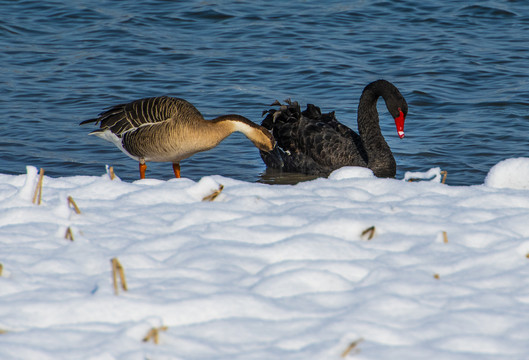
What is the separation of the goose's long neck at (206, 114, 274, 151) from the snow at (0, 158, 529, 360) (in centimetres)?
204

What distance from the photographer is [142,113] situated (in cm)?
841

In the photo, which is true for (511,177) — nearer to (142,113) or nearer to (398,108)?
(142,113)

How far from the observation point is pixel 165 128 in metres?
8.09

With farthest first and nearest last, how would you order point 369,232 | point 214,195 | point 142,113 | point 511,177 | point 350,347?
1. point 142,113
2. point 511,177
3. point 214,195
4. point 369,232
5. point 350,347

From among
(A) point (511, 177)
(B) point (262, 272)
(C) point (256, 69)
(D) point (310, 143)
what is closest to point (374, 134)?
(D) point (310, 143)

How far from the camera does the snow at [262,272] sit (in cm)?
327

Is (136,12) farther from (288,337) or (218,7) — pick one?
(288,337)

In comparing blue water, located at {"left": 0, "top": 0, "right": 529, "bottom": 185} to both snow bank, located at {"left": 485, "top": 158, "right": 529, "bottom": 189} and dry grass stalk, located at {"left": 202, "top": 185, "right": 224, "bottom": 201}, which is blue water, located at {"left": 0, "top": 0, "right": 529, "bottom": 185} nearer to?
snow bank, located at {"left": 485, "top": 158, "right": 529, "bottom": 189}

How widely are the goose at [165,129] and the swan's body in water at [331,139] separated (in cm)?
252

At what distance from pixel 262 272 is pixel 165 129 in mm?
4391

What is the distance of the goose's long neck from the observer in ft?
24.3

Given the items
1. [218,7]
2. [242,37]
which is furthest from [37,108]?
[218,7]

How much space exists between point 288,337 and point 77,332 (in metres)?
0.91

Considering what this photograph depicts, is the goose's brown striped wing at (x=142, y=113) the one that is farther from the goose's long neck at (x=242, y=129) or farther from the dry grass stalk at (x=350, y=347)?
the dry grass stalk at (x=350, y=347)
